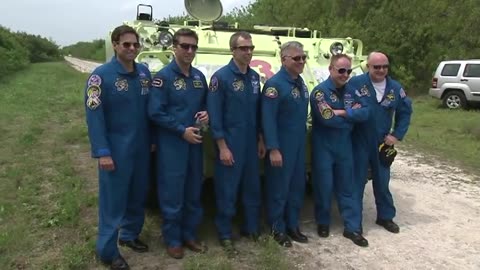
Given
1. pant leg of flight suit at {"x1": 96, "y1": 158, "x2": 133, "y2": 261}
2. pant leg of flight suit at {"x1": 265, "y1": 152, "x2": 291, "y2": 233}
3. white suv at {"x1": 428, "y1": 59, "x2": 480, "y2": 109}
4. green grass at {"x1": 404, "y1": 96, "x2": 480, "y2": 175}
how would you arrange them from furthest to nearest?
white suv at {"x1": 428, "y1": 59, "x2": 480, "y2": 109}
green grass at {"x1": 404, "y1": 96, "x2": 480, "y2": 175}
pant leg of flight suit at {"x1": 265, "y1": 152, "x2": 291, "y2": 233}
pant leg of flight suit at {"x1": 96, "y1": 158, "x2": 133, "y2": 261}

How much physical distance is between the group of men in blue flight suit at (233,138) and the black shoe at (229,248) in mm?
13

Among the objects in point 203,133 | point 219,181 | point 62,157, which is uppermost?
point 203,133

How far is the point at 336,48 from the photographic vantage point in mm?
6730

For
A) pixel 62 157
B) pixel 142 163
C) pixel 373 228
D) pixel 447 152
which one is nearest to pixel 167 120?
pixel 142 163

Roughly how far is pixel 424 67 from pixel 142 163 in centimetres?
1995

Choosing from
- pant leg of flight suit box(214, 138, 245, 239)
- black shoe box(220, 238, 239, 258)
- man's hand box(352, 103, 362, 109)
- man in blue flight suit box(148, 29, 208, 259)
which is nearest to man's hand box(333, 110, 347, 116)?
man's hand box(352, 103, 362, 109)

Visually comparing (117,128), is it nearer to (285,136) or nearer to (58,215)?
(285,136)

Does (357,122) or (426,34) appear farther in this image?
(426,34)

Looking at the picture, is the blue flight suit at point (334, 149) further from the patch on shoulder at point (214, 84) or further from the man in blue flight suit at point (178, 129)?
the man in blue flight suit at point (178, 129)

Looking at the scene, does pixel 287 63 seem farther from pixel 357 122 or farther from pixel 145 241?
pixel 145 241

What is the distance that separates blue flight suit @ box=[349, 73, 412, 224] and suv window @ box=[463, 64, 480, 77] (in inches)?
508

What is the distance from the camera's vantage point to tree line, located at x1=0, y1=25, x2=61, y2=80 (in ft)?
104

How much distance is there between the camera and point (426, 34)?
2206 cm

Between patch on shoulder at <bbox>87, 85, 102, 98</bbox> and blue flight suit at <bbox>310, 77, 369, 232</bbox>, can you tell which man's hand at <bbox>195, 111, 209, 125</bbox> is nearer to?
patch on shoulder at <bbox>87, 85, 102, 98</bbox>
